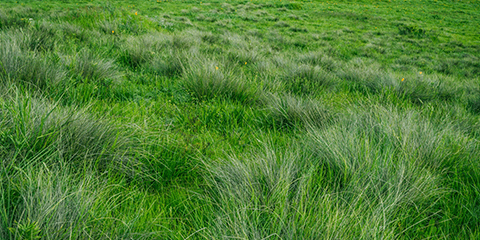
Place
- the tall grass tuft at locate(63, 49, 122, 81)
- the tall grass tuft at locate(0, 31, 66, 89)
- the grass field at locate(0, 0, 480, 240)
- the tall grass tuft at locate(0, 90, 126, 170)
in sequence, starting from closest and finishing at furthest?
the grass field at locate(0, 0, 480, 240) → the tall grass tuft at locate(0, 90, 126, 170) → the tall grass tuft at locate(0, 31, 66, 89) → the tall grass tuft at locate(63, 49, 122, 81)

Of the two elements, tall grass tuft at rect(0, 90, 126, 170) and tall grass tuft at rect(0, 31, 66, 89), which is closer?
tall grass tuft at rect(0, 90, 126, 170)

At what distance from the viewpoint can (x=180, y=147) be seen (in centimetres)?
194

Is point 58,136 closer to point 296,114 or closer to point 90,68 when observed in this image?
point 90,68

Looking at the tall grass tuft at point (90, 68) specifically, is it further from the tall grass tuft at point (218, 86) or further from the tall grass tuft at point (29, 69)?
the tall grass tuft at point (218, 86)

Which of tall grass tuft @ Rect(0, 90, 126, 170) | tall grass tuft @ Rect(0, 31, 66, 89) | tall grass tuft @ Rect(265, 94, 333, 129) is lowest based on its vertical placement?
tall grass tuft @ Rect(265, 94, 333, 129)

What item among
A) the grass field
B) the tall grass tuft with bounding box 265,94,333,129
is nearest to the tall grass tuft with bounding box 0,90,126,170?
the grass field

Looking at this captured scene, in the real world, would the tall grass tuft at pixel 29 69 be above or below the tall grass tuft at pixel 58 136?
above

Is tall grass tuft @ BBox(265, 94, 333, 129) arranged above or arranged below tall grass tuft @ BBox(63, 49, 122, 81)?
below

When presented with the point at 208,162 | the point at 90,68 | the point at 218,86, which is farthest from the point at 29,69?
the point at 208,162

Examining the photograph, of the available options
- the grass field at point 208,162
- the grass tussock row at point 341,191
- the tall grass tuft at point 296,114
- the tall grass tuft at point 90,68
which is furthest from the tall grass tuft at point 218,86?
the grass tussock row at point 341,191

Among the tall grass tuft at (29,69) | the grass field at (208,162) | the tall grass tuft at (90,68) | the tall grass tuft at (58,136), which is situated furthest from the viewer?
the tall grass tuft at (90,68)

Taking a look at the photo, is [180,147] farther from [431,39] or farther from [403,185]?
[431,39]

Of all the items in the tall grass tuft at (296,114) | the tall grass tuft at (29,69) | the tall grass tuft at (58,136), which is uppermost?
the tall grass tuft at (29,69)

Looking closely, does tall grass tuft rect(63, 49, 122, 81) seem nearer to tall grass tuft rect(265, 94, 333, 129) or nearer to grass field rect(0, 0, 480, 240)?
grass field rect(0, 0, 480, 240)
